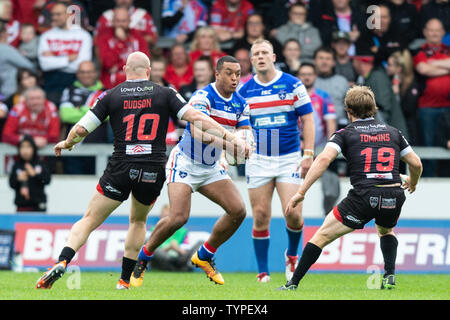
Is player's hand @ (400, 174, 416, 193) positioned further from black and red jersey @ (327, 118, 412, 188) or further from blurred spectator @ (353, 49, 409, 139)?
blurred spectator @ (353, 49, 409, 139)

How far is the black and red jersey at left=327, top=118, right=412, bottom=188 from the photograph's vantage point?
866 cm

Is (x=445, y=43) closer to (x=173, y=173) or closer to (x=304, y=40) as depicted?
(x=304, y=40)

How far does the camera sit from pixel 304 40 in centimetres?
1538

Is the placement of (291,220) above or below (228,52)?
below

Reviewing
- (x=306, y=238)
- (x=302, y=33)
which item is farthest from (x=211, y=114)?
(x=302, y=33)

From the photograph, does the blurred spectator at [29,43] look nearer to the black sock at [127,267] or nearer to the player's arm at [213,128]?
the black sock at [127,267]

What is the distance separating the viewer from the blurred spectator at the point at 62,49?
15047 mm

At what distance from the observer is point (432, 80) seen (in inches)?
592

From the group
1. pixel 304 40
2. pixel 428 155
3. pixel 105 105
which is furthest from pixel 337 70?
pixel 105 105

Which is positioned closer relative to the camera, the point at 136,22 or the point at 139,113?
the point at 139,113

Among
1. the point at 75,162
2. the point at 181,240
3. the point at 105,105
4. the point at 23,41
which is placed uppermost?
the point at 23,41

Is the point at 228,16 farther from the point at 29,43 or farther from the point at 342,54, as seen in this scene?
the point at 29,43

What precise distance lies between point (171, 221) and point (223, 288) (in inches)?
36.7

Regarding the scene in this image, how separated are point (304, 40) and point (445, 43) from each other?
260 cm
